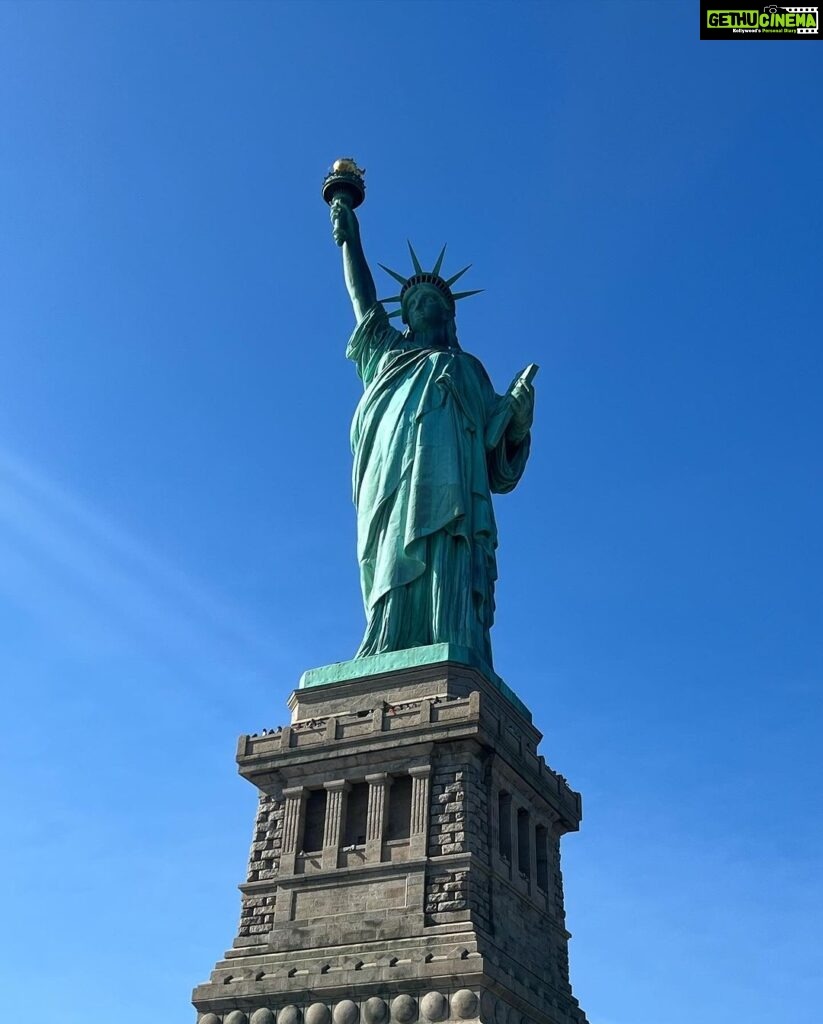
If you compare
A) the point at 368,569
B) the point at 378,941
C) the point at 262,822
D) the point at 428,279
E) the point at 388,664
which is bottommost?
the point at 378,941

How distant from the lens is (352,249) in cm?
3734

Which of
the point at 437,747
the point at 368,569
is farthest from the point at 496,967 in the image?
the point at 368,569

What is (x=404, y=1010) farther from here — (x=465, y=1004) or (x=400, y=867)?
(x=400, y=867)

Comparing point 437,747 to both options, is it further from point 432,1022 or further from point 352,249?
point 352,249

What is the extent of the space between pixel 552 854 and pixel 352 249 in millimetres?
18079

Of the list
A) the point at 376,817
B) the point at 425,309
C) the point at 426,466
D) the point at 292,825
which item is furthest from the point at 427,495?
the point at 292,825

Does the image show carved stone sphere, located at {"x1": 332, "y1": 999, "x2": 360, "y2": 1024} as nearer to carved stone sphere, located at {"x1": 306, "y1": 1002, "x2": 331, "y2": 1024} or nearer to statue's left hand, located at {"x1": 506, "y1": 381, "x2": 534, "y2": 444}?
carved stone sphere, located at {"x1": 306, "y1": 1002, "x2": 331, "y2": 1024}

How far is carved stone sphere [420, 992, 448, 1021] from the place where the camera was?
76.7 ft

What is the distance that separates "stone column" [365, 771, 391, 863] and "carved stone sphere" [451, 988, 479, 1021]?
3561 millimetres

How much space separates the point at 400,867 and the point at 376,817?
1320 millimetres

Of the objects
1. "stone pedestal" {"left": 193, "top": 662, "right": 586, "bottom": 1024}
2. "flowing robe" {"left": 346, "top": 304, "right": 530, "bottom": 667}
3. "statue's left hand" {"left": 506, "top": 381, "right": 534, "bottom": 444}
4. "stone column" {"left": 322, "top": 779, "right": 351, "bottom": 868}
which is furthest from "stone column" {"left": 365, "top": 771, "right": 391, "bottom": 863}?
"statue's left hand" {"left": 506, "top": 381, "right": 534, "bottom": 444}

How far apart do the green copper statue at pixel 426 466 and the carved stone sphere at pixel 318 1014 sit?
324 inches

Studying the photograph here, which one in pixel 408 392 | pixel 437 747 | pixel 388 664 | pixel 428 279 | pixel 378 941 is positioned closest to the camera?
pixel 378 941

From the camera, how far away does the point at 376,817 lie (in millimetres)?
26609
